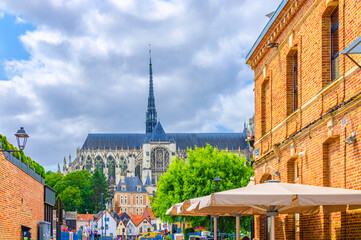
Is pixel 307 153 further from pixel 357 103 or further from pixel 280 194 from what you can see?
pixel 280 194

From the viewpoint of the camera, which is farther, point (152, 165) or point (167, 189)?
point (152, 165)

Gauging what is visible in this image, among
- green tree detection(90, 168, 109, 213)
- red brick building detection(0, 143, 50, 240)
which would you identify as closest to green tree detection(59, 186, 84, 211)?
green tree detection(90, 168, 109, 213)

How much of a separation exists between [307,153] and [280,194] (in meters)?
4.95

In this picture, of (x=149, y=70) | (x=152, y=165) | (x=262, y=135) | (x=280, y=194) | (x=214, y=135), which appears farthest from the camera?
(x=149, y=70)

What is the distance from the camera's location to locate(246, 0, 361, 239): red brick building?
11.1 m

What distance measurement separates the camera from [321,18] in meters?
13.0

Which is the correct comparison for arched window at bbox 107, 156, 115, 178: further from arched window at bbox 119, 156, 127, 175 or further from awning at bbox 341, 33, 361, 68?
awning at bbox 341, 33, 361, 68

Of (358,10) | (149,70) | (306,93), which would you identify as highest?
(149,70)

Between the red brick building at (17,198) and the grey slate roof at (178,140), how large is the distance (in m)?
141

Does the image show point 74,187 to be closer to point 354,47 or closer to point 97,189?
point 97,189

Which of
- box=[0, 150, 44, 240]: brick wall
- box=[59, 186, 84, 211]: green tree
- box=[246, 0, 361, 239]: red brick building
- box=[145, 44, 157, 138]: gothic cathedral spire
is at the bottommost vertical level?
box=[59, 186, 84, 211]: green tree

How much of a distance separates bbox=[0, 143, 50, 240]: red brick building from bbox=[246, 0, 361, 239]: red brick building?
27.3 feet

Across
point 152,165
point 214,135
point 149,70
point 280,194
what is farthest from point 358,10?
point 149,70

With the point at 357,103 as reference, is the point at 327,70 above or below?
above
